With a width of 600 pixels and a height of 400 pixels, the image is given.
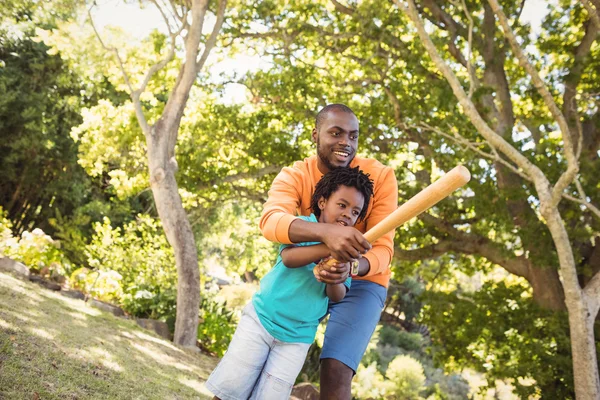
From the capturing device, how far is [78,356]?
4.66 meters

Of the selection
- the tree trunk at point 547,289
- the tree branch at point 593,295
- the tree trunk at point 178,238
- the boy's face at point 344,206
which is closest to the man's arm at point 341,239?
the boy's face at point 344,206

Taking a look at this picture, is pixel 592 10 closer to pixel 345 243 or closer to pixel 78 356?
pixel 345 243

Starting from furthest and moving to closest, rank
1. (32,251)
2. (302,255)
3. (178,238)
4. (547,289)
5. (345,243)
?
(32,251) → (547,289) → (178,238) → (302,255) → (345,243)

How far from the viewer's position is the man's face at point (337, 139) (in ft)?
9.41

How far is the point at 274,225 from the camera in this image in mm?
2414

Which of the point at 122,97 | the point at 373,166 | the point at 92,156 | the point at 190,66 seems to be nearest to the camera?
the point at 373,166

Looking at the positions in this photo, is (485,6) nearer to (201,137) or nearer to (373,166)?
(201,137)

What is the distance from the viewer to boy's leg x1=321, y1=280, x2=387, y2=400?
268 cm

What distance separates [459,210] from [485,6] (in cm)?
397

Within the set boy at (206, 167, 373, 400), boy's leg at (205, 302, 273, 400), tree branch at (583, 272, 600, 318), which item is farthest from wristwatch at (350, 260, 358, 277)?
tree branch at (583, 272, 600, 318)

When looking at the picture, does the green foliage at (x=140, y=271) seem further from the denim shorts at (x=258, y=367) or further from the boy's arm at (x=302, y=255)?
the boy's arm at (x=302, y=255)

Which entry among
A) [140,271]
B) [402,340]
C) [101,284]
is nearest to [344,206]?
[101,284]

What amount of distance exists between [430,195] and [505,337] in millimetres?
8734

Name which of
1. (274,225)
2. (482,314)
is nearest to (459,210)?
(482,314)
